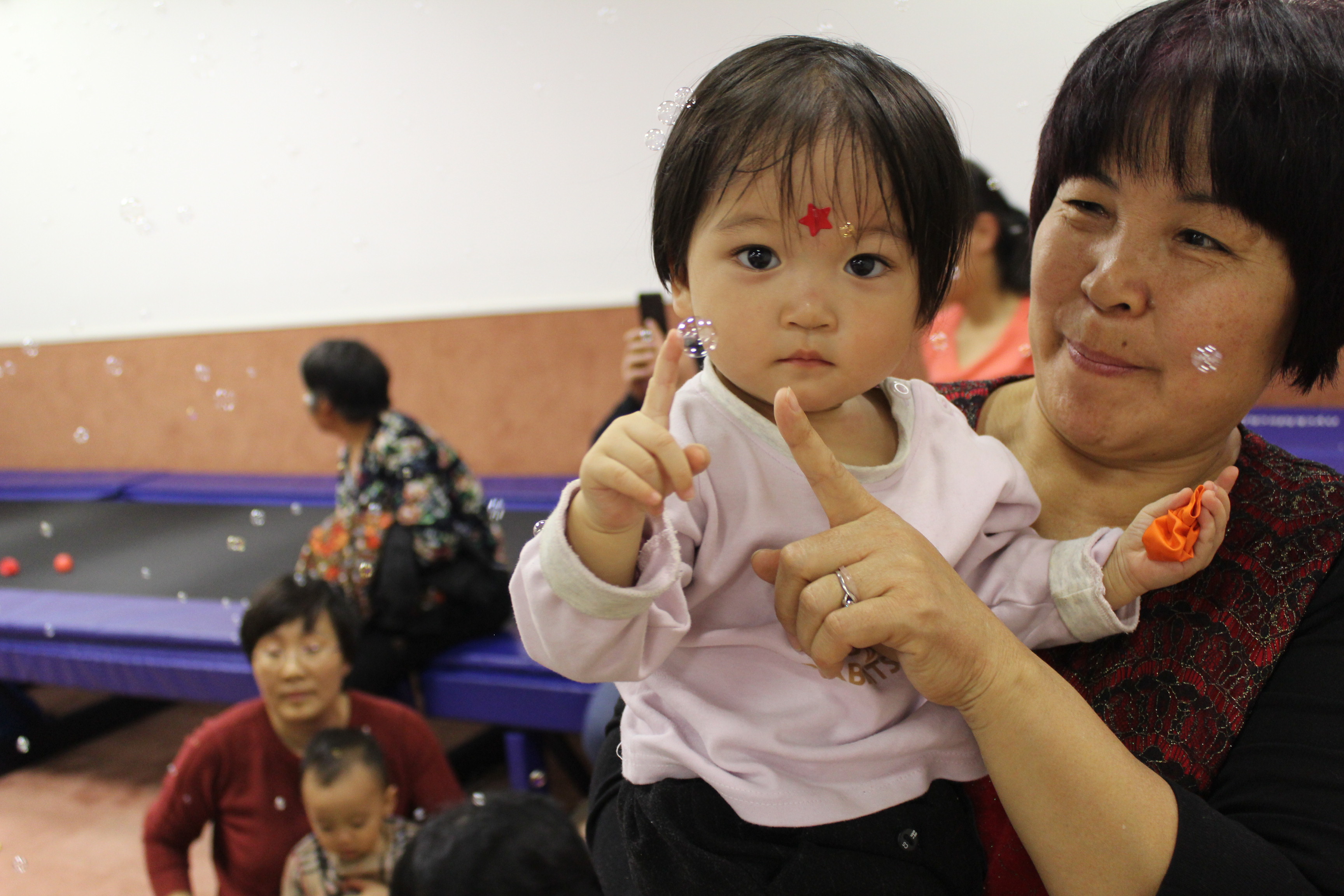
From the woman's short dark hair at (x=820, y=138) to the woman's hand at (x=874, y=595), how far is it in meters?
0.17

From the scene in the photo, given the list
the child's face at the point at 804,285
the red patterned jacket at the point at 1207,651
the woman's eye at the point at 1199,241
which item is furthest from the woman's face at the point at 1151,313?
the child's face at the point at 804,285

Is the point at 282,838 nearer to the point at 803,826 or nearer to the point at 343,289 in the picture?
the point at 803,826

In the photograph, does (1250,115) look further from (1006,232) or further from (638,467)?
(1006,232)

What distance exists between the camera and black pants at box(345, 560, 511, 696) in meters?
2.26

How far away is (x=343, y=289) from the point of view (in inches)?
162

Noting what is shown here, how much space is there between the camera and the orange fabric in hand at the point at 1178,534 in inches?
27.3

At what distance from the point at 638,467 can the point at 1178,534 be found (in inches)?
17.5

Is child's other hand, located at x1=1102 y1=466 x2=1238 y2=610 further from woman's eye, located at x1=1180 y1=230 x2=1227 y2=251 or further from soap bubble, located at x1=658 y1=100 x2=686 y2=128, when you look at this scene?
soap bubble, located at x1=658 y1=100 x2=686 y2=128

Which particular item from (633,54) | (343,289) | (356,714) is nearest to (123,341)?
(343,289)

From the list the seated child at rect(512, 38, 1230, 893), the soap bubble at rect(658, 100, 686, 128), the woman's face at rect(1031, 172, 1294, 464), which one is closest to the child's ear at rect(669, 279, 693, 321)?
the seated child at rect(512, 38, 1230, 893)

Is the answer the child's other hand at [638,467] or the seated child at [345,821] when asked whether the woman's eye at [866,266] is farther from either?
the seated child at [345,821]

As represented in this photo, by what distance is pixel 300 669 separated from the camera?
1.83m

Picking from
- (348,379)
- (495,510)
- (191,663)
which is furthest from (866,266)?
(191,663)

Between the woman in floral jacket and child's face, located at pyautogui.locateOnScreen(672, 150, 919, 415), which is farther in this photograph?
the woman in floral jacket
